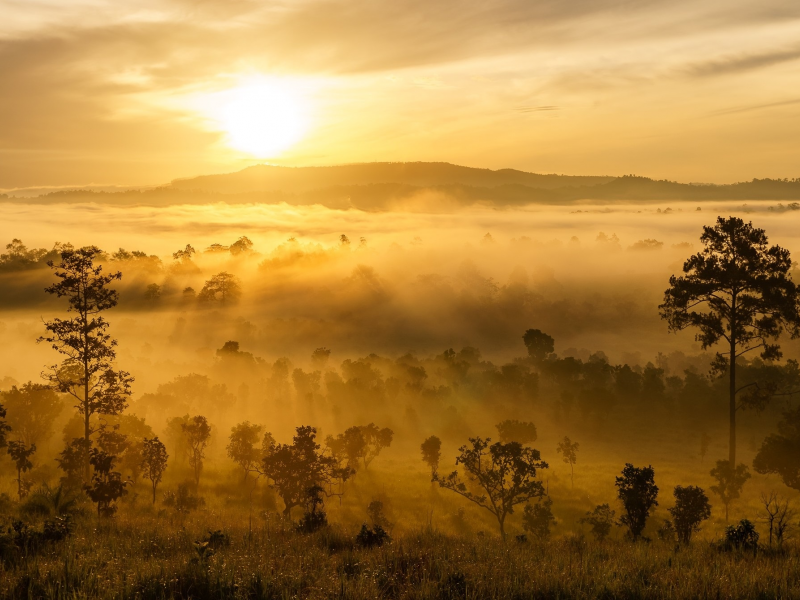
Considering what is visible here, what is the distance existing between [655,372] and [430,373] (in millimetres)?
50621

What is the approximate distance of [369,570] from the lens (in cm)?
1486

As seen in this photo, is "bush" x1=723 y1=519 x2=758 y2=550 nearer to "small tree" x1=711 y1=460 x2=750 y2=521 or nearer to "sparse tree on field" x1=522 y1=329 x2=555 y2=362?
"small tree" x1=711 y1=460 x2=750 y2=521

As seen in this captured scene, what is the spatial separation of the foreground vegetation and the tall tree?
94.5ft

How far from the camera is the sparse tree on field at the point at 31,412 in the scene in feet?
236

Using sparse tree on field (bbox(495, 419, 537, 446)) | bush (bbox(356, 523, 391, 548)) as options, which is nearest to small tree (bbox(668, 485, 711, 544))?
bush (bbox(356, 523, 391, 548))

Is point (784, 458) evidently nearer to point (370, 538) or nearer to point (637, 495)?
point (637, 495)

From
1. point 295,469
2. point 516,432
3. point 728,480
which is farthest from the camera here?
point 516,432

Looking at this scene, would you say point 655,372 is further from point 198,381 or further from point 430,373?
point 198,381

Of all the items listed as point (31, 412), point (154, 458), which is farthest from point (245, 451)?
point (31, 412)

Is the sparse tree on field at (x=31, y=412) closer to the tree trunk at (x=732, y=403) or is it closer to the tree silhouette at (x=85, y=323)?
the tree silhouette at (x=85, y=323)

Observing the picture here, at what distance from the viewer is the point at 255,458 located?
72375 mm

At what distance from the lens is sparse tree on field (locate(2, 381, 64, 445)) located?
7206cm

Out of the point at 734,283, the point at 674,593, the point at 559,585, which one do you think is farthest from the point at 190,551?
the point at 734,283

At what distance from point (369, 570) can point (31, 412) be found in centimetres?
7178
